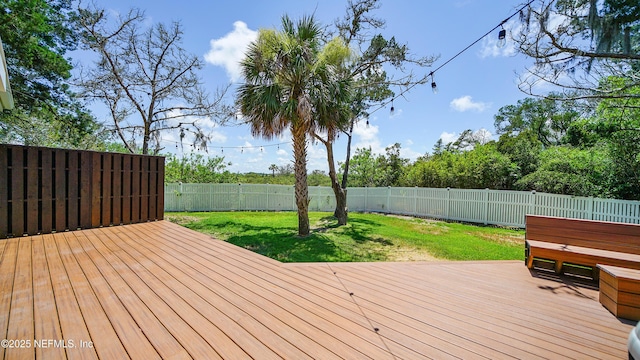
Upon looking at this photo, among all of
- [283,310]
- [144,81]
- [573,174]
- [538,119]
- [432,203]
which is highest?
[538,119]

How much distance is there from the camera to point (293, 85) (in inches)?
252

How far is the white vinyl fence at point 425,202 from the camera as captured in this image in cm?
695

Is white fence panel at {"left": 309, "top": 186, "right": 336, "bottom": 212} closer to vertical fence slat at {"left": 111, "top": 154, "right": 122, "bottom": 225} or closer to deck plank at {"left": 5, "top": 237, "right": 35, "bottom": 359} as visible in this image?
vertical fence slat at {"left": 111, "top": 154, "right": 122, "bottom": 225}

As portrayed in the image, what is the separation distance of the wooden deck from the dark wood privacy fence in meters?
1.15

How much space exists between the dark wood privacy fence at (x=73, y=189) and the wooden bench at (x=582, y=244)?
7.00 metres

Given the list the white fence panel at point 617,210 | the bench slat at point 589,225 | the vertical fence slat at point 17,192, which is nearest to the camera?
the bench slat at point 589,225

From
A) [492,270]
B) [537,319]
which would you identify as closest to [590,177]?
[492,270]

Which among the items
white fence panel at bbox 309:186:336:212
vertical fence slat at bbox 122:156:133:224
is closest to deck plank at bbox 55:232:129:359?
vertical fence slat at bbox 122:156:133:224

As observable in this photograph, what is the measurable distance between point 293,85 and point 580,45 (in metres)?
5.72

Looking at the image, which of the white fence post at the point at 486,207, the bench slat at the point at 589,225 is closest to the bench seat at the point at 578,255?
the bench slat at the point at 589,225

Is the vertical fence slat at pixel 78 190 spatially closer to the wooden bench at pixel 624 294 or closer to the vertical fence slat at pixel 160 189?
the vertical fence slat at pixel 160 189

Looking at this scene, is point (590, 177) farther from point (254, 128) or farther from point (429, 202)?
point (254, 128)

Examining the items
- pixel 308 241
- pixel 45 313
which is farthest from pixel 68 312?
pixel 308 241

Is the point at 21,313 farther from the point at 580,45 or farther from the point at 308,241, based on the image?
the point at 580,45
